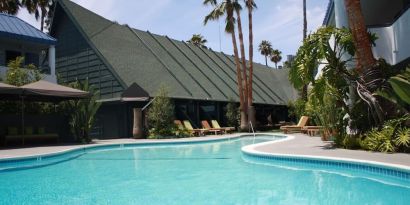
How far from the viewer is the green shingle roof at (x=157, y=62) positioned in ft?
77.4

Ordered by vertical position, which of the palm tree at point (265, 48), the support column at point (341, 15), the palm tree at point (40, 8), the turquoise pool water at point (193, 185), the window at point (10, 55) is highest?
the palm tree at point (265, 48)

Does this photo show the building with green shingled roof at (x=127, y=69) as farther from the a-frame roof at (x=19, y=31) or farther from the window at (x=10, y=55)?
the window at (x=10, y=55)

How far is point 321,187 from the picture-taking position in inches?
293

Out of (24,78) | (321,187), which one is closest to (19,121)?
(24,78)

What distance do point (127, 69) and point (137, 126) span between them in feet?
14.3

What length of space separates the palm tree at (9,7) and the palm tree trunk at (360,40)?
2782 centimetres

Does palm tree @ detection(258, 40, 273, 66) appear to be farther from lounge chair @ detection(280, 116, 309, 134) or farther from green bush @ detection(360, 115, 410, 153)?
green bush @ detection(360, 115, 410, 153)

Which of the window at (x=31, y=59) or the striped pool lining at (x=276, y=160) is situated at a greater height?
the window at (x=31, y=59)

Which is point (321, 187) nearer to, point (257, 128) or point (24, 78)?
point (24, 78)

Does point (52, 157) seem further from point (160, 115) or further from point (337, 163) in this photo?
point (337, 163)

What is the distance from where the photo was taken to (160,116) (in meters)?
20.7

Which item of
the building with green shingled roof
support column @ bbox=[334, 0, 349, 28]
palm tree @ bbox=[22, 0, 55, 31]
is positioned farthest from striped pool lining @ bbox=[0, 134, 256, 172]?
palm tree @ bbox=[22, 0, 55, 31]

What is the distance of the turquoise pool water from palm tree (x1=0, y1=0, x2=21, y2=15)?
78.5 feet

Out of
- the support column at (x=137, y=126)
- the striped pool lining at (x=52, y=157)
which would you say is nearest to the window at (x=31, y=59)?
the support column at (x=137, y=126)
